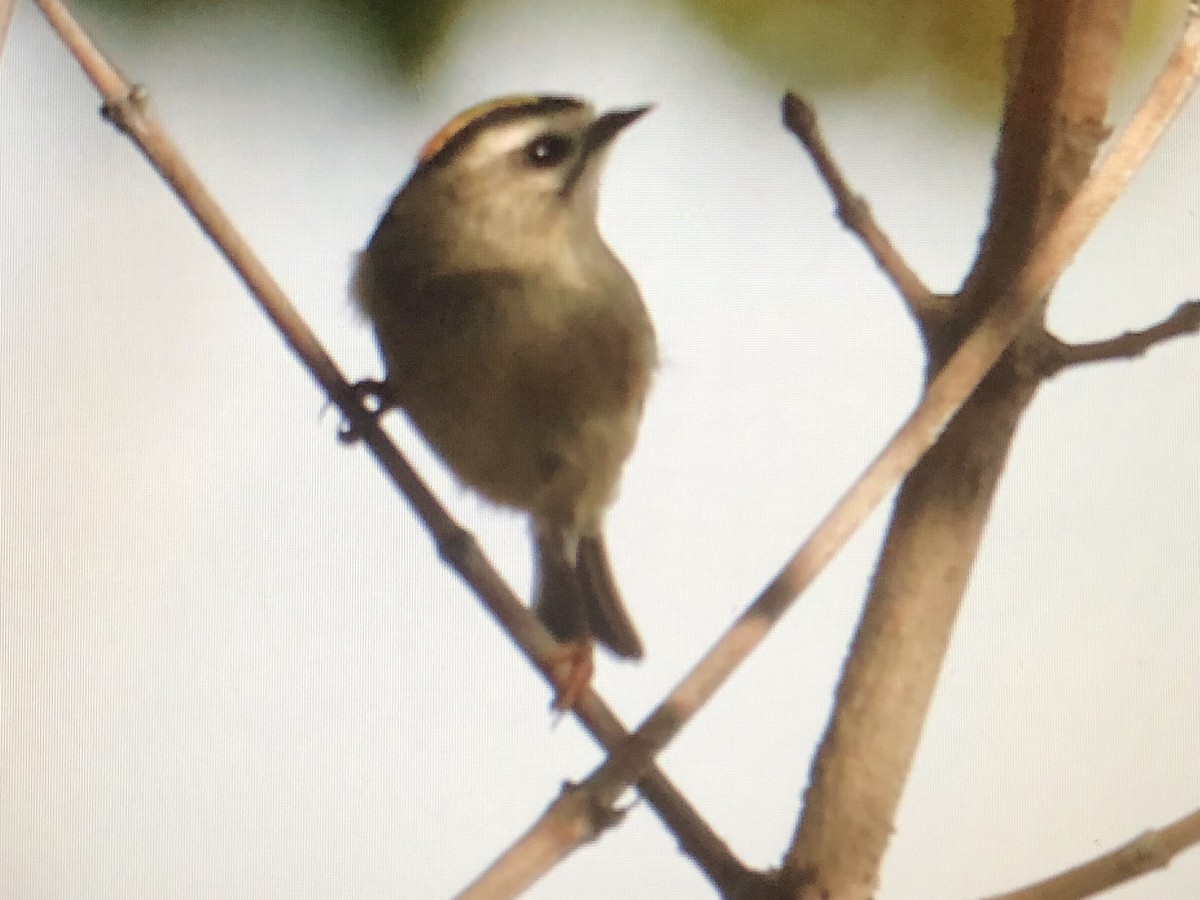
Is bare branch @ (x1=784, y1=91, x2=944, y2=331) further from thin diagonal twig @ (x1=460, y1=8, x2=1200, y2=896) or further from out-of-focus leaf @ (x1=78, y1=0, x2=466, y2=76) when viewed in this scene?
out-of-focus leaf @ (x1=78, y1=0, x2=466, y2=76)

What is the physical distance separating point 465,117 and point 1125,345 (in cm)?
39

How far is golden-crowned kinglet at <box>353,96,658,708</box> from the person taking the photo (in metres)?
0.65

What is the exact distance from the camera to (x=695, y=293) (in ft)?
2.32

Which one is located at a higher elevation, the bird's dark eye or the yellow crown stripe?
the yellow crown stripe

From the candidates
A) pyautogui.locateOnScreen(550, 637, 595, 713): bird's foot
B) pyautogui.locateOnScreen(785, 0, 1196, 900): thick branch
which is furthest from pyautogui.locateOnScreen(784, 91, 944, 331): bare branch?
pyautogui.locateOnScreen(550, 637, 595, 713): bird's foot

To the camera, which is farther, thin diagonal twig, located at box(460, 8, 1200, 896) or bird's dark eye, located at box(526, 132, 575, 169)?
bird's dark eye, located at box(526, 132, 575, 169)

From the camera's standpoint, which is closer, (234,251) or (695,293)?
(234,251)

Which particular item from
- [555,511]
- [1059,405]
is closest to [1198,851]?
[1059,405]

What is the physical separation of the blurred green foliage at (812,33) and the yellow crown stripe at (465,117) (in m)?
0.05

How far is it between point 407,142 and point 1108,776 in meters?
0.57

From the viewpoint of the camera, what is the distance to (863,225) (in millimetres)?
601

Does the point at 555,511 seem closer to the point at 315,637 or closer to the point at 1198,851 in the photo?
the point at 315,637

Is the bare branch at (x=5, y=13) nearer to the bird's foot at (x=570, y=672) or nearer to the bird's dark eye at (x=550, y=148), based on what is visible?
the bird's dark eye at (x=550, y=148)

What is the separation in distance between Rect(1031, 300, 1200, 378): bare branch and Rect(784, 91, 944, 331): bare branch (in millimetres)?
62
